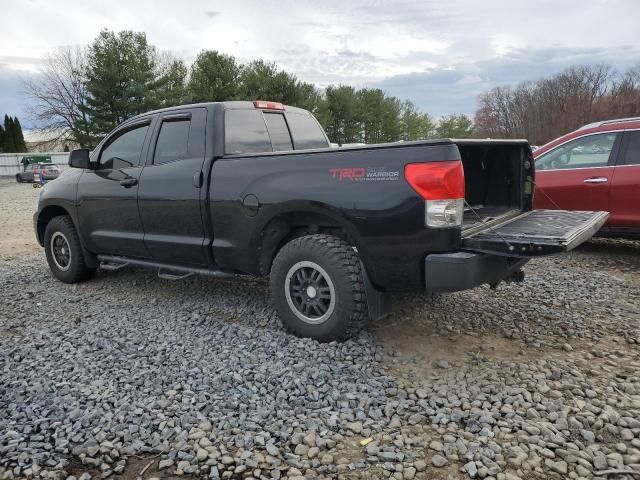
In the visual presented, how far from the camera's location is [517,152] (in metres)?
4.63

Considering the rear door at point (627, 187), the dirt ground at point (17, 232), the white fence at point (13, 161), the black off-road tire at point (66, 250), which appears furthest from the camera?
the white fence at point (13, 161)

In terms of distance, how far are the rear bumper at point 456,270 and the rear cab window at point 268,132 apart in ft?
7.00

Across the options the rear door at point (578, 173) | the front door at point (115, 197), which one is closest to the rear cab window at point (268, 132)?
the front door at point (115, 197)

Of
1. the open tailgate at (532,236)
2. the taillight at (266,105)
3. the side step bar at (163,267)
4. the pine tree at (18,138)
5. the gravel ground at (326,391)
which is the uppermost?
the pine tree at (18,138)

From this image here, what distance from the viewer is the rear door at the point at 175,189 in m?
4.60

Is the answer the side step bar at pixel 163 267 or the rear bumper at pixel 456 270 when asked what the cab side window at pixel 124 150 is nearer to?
the side step bar at pixel 163 267

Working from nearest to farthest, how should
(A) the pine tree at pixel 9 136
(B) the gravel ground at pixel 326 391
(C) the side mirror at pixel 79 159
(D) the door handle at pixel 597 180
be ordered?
(B) the gravel ground at pixel 326 391 < (C) the side mirror at pixel 79 159 < (D) the door handle at pixel 597 180 < (A) the pine tree at pixel 9 136

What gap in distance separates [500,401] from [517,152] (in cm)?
243

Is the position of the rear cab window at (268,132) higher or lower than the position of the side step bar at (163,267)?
higher

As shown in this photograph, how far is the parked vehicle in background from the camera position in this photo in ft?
100

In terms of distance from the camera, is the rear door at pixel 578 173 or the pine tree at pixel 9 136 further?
the pine tree at pixel 9 136

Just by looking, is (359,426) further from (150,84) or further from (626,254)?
(150,84)

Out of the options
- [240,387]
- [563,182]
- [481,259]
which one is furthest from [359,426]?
[563,182]

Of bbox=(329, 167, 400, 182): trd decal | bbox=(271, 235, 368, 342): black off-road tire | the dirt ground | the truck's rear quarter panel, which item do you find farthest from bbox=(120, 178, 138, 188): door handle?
the dirt ground
